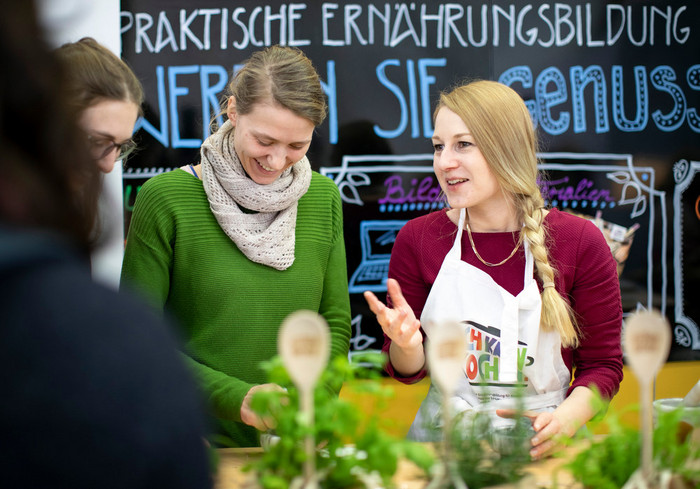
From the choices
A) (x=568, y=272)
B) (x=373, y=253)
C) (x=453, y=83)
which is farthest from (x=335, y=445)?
(x=453, y=83)

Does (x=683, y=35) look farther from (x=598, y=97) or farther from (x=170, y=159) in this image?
(x=170, y=159)

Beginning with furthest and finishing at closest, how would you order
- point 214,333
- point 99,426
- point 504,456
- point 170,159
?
point 170,159 → point 214,333 → point 504,456 → point 99,426

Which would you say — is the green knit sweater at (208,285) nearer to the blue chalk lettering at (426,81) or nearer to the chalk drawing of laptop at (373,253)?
the chalk drawing of laptop at (373,253)

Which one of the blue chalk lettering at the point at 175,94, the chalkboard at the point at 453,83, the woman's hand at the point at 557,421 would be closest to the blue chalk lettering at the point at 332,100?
the chalkboard at the point at 453,83

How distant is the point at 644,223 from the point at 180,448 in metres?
2.84

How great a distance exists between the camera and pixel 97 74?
4.48 feet

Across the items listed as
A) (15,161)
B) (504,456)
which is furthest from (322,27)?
(15,161)

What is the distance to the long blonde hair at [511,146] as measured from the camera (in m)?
1.64

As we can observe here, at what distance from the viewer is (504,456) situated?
917 mm

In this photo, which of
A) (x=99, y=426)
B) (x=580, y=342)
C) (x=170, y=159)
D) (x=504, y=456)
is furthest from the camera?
(x=170, y=159)

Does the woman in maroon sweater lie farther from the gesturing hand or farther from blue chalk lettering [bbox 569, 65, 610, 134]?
blue chalk lettering [bbox 569, 65, 610, 134]

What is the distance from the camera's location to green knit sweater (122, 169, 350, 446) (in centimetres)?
149

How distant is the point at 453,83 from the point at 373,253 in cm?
79

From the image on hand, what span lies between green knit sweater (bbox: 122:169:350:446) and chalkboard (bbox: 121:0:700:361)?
3.87 feet
